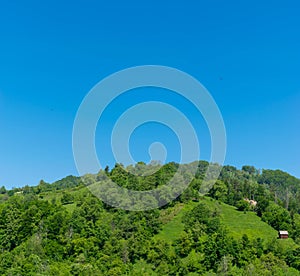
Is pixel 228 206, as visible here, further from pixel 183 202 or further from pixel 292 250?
pixel 292 250

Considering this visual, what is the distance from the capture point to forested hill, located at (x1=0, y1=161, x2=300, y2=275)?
46.0 m

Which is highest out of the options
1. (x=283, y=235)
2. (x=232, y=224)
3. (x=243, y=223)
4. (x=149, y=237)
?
(x=243, y=223)

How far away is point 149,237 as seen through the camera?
5647cm

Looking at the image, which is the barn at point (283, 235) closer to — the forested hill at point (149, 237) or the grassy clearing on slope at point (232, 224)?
the grassy clearing on slope at point (232, 224)

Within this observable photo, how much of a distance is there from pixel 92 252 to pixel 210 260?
48.1 ft

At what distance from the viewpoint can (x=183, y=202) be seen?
229 ft

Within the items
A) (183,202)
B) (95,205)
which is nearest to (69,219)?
(95,205)

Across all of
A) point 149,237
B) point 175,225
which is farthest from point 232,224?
point 149,237

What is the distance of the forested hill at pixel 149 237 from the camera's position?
46.0 m

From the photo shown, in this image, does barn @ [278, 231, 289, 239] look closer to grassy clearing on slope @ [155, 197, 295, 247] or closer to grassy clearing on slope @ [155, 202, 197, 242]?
grassy clearing on slope @ [155, 197, 295, 247]

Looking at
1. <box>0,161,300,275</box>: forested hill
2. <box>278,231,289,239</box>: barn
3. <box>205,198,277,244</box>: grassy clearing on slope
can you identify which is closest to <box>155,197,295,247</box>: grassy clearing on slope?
<box>205,198,277,244</box>: grassy clearing on slope

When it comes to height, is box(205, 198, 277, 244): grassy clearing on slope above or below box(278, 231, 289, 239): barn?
above

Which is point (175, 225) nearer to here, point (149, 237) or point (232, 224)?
point (149, 237)

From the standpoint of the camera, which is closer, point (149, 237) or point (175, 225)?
point (149, 237)
